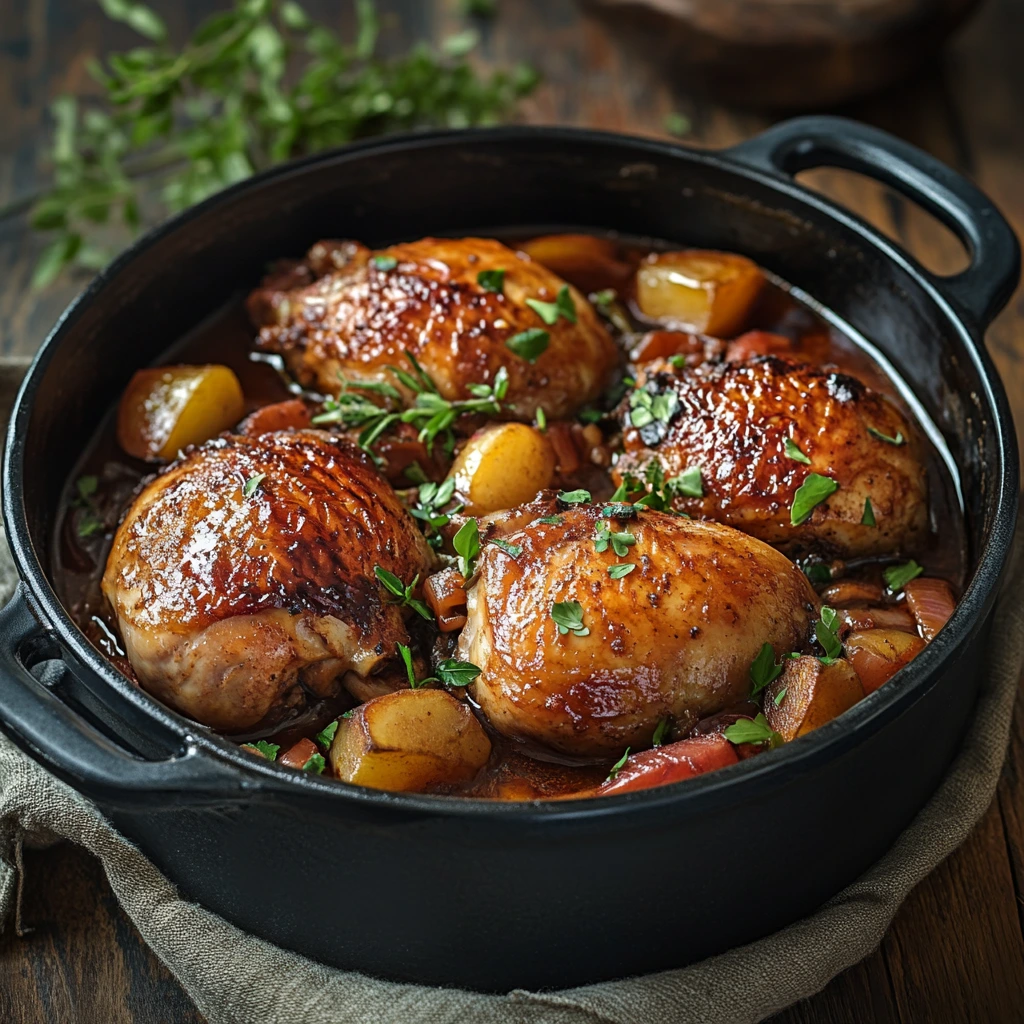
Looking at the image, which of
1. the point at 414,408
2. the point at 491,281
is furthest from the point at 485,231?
the point at 414,408

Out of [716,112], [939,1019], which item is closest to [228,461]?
[939,1019]

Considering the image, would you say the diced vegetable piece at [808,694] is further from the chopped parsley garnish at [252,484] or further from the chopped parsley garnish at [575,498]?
the chopped parsley garnish at [252,484]

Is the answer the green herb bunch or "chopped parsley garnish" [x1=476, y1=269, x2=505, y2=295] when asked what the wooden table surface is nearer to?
the green herb bunch

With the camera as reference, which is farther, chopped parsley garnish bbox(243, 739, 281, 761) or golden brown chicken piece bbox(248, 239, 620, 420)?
golden brown chicken piece bbox(248, 239, 620, 420)

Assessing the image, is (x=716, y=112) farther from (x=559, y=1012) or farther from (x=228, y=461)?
(x=559, y=1012)

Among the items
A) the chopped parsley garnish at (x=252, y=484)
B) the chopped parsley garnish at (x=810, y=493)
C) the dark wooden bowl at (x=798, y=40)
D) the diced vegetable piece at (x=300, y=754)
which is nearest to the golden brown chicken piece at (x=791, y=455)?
the chopped parsley garnish at (x=810, y=493)

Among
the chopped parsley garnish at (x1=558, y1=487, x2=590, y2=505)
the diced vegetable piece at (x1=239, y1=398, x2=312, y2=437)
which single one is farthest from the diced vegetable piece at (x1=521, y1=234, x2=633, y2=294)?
the chopped parsley garnish at (x1=558, y1=487, x2=590, y2=505)
